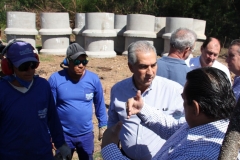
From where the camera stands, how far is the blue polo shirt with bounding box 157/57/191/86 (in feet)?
11.6

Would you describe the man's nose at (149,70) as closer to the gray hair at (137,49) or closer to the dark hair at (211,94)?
the gray hair at (137,49)

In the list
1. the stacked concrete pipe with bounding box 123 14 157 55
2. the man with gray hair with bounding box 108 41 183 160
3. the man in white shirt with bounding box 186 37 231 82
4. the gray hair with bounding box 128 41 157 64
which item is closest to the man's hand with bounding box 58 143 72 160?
the man with gray hair with bounding box 108 41 183 160

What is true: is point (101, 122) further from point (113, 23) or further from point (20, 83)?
point (113, 23)

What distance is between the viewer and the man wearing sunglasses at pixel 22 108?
2.70 m

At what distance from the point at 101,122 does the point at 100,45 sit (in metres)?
8.01

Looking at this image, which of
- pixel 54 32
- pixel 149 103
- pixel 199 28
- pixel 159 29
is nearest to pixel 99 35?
pixel 54 32

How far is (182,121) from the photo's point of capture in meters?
2.34

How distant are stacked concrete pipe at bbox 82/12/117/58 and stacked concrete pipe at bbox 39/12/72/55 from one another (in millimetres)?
849

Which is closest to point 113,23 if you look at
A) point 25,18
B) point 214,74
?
point 25,18

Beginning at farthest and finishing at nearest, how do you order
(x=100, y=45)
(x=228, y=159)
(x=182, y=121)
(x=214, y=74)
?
(x=100, y=45) < (x=182, y=121) < (x=214, y=74) < (x=228, y=159)

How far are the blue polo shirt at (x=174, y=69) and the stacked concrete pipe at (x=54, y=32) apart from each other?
8.88m

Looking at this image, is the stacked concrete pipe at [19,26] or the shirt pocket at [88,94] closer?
the shirt pocket at [88,94]

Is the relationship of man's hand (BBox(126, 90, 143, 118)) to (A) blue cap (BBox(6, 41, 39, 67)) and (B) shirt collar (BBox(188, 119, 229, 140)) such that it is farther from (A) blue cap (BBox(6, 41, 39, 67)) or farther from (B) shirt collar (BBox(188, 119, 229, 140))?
(A) blue cap (BBox(6, 41, 39, 67))

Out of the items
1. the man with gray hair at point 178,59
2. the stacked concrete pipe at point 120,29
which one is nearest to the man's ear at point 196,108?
the man with gray hair at point 178,59
